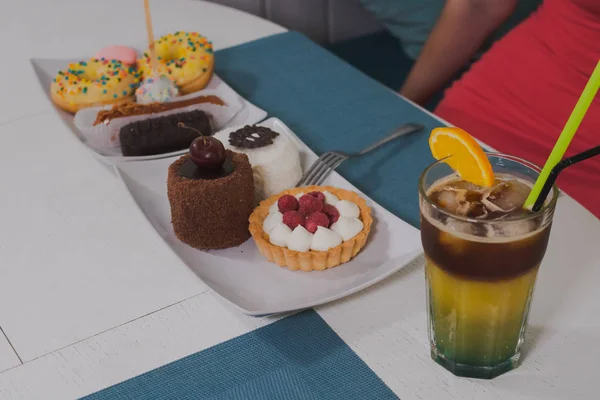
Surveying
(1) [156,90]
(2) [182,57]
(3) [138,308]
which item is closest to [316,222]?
(3) [138,308]

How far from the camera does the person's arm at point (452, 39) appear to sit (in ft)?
5.74

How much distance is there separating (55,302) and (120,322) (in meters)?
0.10

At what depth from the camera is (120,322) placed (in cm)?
92

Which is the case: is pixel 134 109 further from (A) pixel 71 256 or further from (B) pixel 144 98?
(A) pixel 71 256

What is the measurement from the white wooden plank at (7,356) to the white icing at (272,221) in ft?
1.18

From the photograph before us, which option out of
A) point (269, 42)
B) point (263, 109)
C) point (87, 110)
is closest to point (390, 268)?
point (263, 109)

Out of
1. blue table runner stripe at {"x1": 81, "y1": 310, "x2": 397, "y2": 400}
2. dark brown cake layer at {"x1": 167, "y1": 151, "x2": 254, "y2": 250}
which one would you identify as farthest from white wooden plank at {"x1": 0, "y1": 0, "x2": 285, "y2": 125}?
blue table runner stripe at {"x1": 81, "y1": 310, "x2": 397, "y2": 400}

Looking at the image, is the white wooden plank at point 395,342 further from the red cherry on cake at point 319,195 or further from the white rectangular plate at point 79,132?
the white rectangular plate at point 79,132

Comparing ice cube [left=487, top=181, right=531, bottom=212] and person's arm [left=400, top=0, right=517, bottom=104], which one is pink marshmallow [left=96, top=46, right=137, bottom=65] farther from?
ice cube [left=487, top=181, right=531, bottom=212]

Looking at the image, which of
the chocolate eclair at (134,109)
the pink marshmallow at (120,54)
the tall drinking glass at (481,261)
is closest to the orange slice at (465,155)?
the tall drinking glass at (481,261)

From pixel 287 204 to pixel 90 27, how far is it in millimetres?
1045

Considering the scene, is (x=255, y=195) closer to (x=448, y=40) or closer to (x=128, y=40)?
(x=128, y=40)

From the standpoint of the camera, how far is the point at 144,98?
1373 millimetres

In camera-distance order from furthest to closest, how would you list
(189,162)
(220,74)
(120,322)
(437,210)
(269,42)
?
(269,42)
(220,74)
(189,162)
(120,322)
(437,210)
